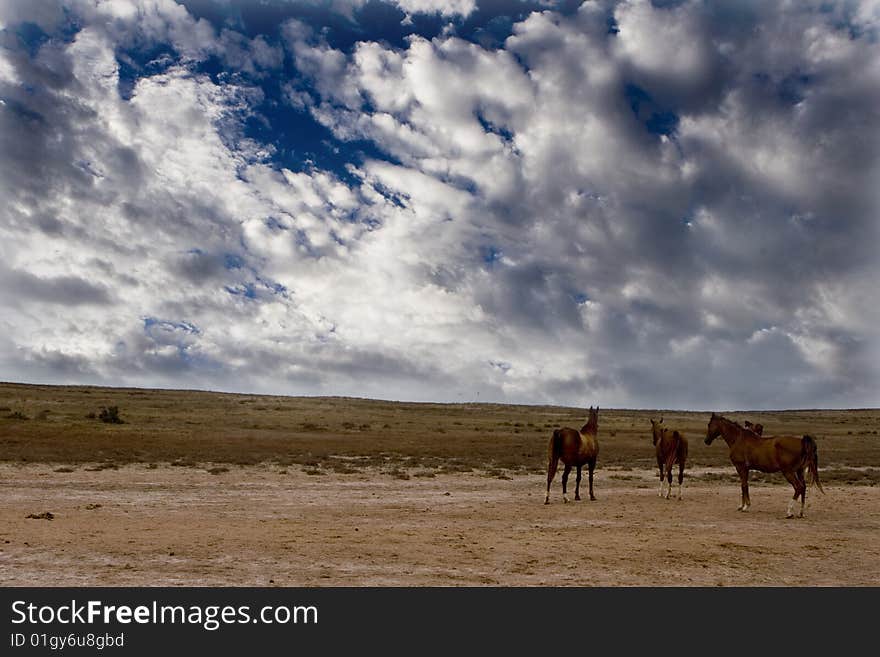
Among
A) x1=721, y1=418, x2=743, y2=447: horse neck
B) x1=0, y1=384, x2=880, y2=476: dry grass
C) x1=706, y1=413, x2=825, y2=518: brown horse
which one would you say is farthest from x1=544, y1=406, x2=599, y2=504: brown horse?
x1=0, y1=384, x2=880, y2=476: dry grass

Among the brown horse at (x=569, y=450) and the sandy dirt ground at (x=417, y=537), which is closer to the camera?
the sandy dirt ground at (x=417, y=537)

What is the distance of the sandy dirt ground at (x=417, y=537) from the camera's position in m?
10.8

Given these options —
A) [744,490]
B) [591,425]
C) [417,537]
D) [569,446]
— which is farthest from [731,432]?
[417,537]

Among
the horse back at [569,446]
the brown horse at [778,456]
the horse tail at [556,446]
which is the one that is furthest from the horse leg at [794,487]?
the horse tail at [556,446]

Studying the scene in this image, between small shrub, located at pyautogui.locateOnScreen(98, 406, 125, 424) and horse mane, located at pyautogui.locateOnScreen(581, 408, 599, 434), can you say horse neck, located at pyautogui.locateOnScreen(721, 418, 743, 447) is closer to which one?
horse mane, located at pyautogui.locateOnScreen(581, 408, 599, 434)

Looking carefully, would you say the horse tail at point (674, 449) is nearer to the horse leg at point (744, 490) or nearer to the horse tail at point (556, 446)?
the horse leg at point (744, 490)

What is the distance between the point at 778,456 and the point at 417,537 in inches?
436

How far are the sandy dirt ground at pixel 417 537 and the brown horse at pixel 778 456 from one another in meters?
0.95

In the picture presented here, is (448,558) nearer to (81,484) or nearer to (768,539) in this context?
(768,539)

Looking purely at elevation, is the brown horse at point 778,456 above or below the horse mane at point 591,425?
below

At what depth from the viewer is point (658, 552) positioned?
13.0 metres

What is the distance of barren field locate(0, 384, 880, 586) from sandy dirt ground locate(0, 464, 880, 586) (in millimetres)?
64
